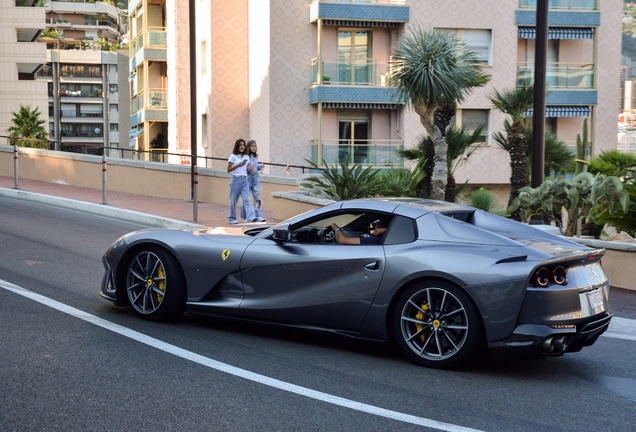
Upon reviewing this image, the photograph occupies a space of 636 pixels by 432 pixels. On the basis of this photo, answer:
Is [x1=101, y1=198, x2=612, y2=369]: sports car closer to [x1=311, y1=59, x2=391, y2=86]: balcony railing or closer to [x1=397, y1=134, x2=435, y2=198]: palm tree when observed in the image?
[x1=397, y1=134, x2=435, y2=198]: palm tree

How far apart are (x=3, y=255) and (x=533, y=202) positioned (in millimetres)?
7436

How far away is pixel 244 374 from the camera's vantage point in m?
5.81

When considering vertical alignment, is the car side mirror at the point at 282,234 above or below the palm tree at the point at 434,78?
below

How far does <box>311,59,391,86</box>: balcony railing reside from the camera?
33094mm

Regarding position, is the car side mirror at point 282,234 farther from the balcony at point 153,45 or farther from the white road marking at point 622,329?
the balcony at point 153,45

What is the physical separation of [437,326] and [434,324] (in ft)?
0.09

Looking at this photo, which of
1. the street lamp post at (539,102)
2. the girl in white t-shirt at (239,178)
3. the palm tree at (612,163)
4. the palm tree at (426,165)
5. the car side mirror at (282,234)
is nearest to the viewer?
the car side mirror at (282,234)

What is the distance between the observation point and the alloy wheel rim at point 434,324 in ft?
20.0

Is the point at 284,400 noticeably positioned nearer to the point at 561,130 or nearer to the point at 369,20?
the point at 369,20

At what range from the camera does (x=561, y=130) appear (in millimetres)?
35938

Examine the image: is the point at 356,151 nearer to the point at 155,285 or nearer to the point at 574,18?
the point at 574,18

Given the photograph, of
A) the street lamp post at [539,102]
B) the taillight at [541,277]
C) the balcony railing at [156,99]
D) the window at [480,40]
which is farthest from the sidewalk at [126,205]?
the balcony railing at [156,99]

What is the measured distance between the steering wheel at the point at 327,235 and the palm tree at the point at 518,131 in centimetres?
1108

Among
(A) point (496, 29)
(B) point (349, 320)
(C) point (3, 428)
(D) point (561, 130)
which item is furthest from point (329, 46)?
(C) point (3, 428)
